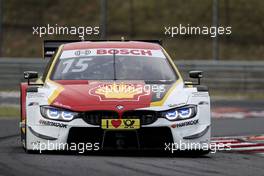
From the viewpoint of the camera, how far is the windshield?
11.4 m

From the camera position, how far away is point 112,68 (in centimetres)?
1152

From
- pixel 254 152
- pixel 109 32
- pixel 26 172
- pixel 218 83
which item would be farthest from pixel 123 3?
pixel 26 172

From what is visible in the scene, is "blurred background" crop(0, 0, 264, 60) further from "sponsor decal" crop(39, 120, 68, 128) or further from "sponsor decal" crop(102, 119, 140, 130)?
"sponsor decal" crop(102, 119, 140, 130)

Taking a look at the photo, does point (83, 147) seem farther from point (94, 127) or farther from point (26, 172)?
point (26, 172)

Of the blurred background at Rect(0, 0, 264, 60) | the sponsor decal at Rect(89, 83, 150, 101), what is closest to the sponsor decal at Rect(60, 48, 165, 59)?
the sponsor decal at Rect(89, 83, 150, 101)

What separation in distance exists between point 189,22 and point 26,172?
37801 millimetres

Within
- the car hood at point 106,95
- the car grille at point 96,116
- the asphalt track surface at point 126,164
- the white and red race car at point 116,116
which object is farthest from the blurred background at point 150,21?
the car grille at point 96,116

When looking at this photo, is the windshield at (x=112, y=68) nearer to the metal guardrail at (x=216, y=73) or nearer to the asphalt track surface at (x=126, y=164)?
the asphalt track surface at (x=126, y=164)

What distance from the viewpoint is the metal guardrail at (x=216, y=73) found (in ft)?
95.9

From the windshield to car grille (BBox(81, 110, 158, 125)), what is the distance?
124 centimetres

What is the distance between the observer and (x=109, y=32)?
45375 mm

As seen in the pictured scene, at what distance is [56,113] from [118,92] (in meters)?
0.72

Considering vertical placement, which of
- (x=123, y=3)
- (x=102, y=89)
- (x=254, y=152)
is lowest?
(x=254, y=152)

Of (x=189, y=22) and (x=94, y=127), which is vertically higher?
(x=189, y=22)
